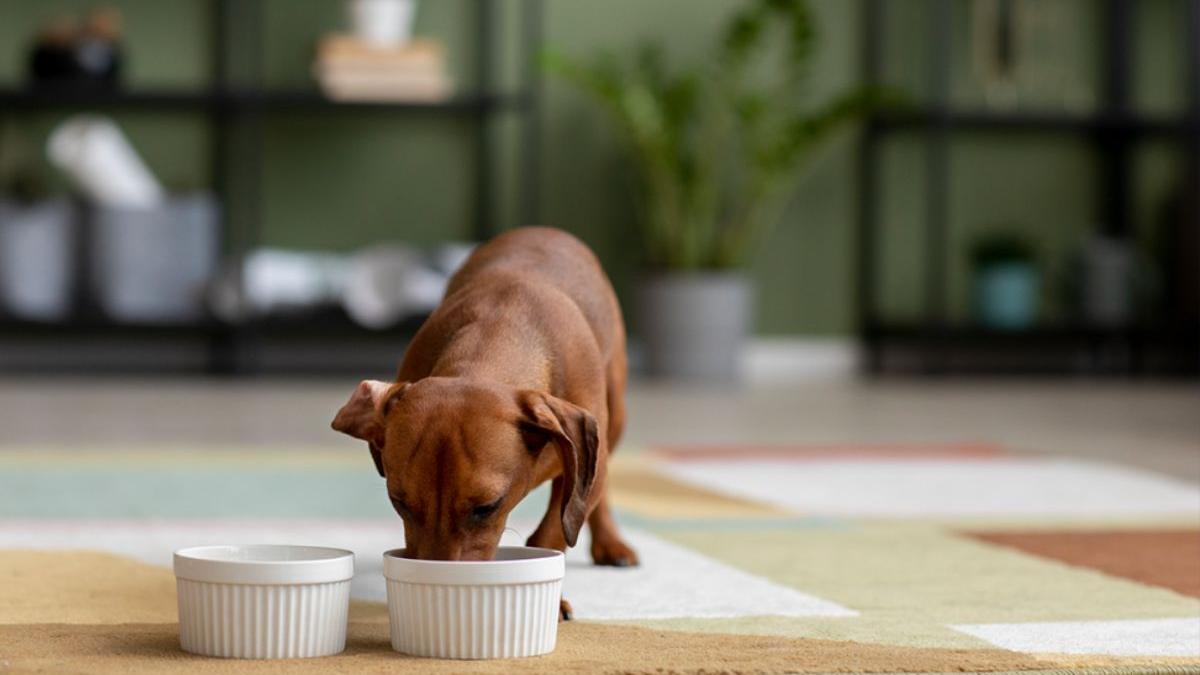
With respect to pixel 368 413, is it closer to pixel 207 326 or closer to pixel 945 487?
pixel 945 487

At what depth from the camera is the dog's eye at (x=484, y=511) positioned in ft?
4.31

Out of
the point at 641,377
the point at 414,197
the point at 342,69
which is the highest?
the point at 342,69

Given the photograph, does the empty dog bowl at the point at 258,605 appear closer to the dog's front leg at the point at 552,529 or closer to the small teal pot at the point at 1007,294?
the dog's front leg at the point at 552,529

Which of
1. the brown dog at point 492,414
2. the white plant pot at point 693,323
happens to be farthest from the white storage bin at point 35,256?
the brown dog at point 492,414

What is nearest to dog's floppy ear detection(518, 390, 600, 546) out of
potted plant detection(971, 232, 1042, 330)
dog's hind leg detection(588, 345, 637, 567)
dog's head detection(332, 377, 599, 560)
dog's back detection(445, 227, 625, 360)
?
dog's head detection(332, 377, 599, 560)

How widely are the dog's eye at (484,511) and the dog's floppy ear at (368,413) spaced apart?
0.34 ft

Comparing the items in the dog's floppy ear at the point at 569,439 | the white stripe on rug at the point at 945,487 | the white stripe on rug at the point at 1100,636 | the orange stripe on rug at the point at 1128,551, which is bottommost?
the white stripe on rug at the point at 945,487

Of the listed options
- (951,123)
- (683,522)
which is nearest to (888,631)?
(683,522)

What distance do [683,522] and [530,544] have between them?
67cm

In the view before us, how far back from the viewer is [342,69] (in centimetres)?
501

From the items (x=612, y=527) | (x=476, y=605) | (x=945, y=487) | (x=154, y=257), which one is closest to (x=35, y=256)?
(x=154, y=257)

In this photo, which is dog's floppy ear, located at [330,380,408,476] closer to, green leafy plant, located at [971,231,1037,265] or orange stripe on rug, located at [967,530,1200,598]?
orange stripe on rug, located at [967,530,1200,598]

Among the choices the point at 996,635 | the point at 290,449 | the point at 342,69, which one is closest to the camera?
the point at 996,635

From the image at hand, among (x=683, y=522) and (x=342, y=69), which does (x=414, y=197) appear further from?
(x=683, y=522)
